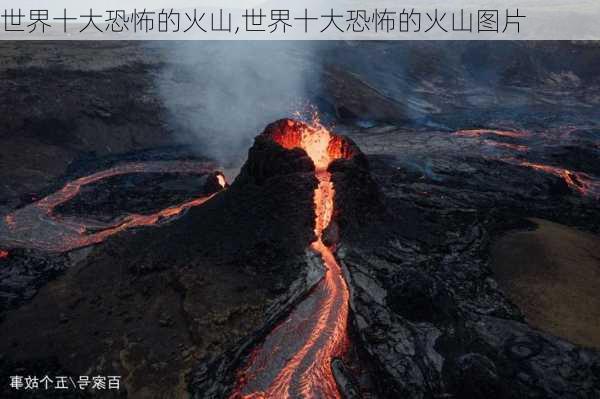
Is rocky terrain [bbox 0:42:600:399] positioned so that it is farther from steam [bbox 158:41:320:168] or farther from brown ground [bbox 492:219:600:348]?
steam [bbox 158:41:320:168]

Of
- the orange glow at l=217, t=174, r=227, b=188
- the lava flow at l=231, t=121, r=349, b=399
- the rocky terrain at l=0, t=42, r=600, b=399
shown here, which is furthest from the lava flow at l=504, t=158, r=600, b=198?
the lava flow at l=231, t=121, r=349, b=399

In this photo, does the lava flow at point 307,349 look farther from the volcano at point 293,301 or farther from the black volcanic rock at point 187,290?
the black volcanic rock at point 187,290

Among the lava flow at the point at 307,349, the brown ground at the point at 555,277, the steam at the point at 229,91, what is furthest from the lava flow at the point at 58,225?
the brown ground at the point at 555,277

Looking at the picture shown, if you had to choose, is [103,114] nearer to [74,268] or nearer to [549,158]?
[74,268]

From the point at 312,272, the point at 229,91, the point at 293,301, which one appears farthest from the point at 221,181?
the point at 229,91

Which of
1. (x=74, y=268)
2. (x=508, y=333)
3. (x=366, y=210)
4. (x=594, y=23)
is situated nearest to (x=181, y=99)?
(x=74, y=268)

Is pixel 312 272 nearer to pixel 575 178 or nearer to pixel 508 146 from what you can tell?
pixel 575 178

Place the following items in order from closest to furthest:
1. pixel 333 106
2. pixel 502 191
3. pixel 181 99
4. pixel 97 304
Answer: pixel 97 304 → pixel 502 191 → pixel 181 99 → pixel 333 106
